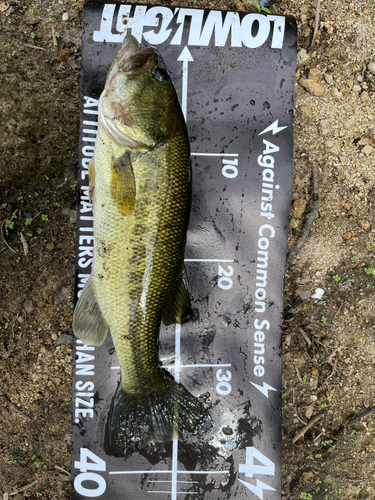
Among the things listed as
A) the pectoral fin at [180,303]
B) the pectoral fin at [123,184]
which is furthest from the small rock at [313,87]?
the pectoral fin at [180,303]

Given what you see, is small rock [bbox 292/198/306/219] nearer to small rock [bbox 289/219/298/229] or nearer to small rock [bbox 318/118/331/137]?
small rock [bbox 289/219/298/229]

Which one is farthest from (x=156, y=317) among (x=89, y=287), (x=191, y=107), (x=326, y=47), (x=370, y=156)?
(x=326, y=47)

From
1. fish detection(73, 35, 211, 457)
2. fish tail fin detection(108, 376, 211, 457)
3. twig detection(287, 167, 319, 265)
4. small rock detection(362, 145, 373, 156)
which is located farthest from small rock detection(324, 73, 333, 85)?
fish tail fin detection(108, 376, 211, 457)

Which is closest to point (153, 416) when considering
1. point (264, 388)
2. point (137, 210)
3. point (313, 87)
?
point (264, 388)

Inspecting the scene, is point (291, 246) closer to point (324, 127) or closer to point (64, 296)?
point (324, 127)

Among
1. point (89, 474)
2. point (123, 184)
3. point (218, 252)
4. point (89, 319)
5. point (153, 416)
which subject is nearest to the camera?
point (123, 184)

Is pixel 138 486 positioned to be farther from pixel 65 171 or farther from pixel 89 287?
pixel 65 171

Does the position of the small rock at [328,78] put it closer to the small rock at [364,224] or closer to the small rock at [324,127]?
the small rock at [324,127]

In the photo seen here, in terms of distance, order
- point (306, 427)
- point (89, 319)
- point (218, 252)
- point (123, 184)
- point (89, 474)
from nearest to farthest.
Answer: point (123, 184)
point (89, 319)
point (89, 474)
point (218, 252)
point (306, 427)
